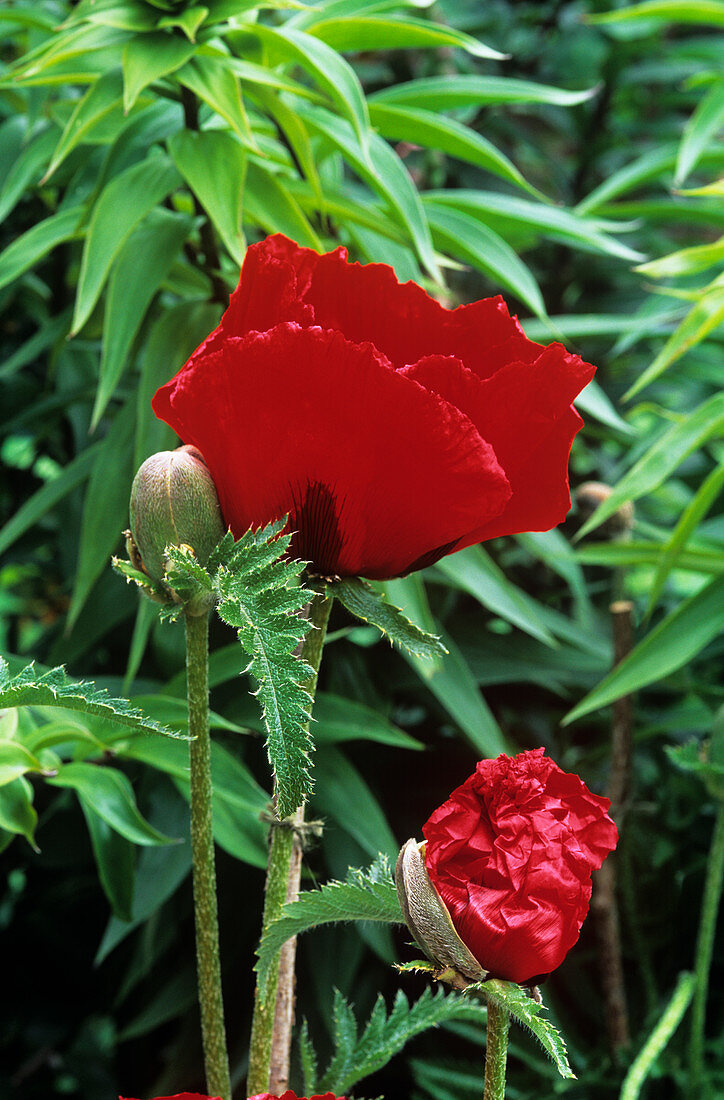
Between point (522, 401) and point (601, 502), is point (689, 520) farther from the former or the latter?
point (522, 401)

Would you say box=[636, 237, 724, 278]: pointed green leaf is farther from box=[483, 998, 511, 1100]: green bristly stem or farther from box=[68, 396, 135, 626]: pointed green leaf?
box=[483, 998, 511, 1100]: green bristly stem

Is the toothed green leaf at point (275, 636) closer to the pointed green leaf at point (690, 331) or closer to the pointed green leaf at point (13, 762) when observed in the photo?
the pointed green leaf at point (13, 762)

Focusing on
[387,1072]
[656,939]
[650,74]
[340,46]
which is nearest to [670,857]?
[656,939]

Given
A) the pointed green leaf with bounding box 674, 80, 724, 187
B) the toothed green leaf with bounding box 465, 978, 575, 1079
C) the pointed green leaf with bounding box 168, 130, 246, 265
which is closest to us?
the toothed green leaf with bounding box 465, 978, 575, 1079

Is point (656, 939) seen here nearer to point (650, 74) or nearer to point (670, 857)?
point (670, 857)

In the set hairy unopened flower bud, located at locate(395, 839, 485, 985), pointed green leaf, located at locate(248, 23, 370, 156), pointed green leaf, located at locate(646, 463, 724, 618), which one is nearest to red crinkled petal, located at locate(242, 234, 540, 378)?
hairy unopened flower bud, located at locate(395, 839, 485, 985)

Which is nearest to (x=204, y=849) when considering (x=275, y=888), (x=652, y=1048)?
(x=275, y=888)
